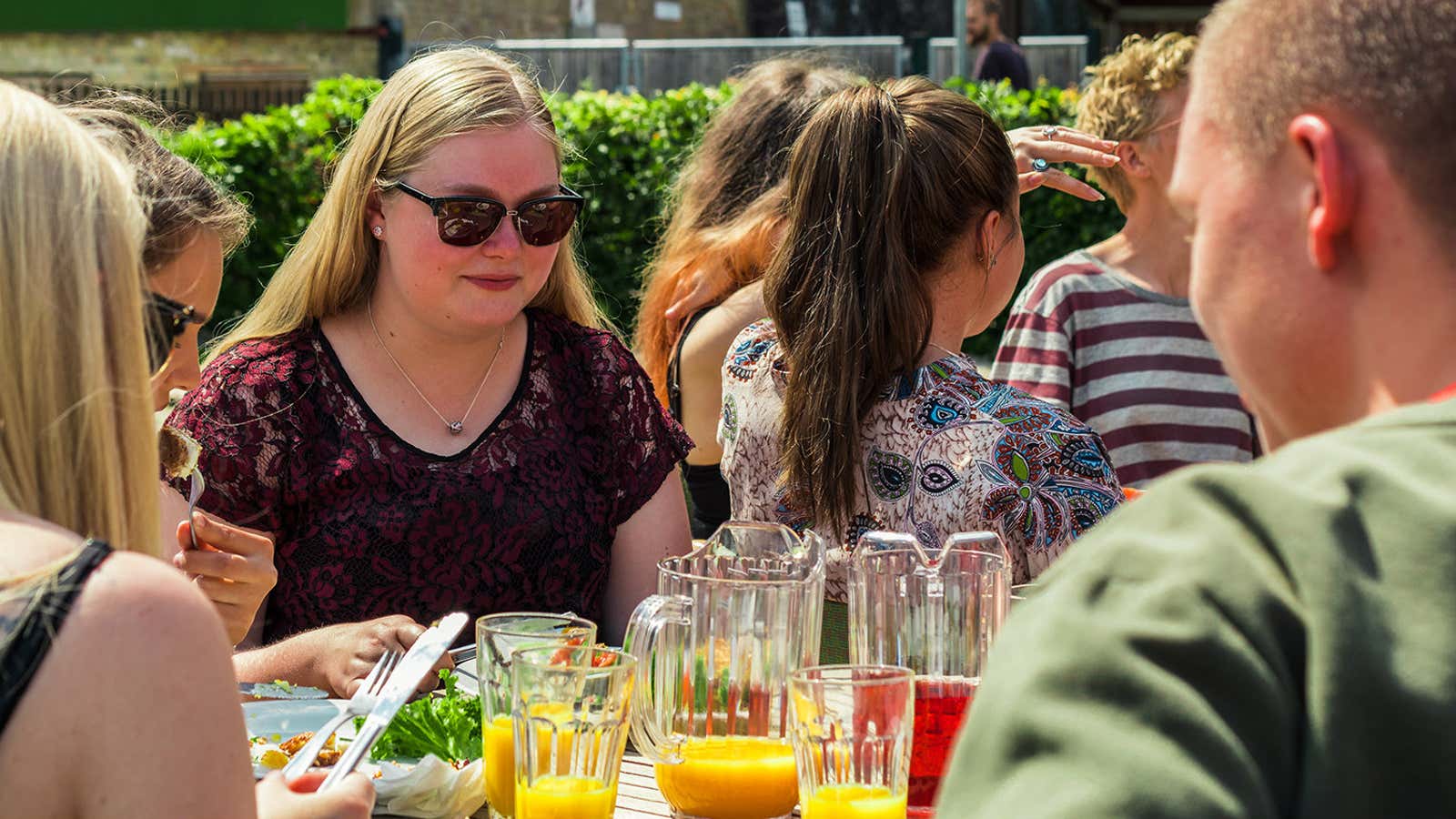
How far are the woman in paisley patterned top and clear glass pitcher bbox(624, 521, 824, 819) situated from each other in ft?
2.35

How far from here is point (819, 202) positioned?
8.11 feet

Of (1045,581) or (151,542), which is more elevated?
(1045,581)

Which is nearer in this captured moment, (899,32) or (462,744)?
(462,744)

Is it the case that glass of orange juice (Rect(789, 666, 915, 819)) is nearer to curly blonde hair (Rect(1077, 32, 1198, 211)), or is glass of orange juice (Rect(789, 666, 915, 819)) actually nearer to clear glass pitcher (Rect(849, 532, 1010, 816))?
clear glass pitcher (Rect(849, 532, 1010, 816))

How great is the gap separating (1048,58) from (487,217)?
13674 mm

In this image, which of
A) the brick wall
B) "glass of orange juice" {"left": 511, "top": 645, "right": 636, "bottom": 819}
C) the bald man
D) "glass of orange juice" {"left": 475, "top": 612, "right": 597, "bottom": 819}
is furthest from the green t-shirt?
the brick wall

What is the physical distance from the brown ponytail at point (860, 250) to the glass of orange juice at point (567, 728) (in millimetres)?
938

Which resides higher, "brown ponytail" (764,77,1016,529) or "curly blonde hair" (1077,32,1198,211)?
"curly blonde hair" (1077,32,1198,211)

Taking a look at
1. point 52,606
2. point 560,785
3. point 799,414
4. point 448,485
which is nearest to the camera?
point 52,606

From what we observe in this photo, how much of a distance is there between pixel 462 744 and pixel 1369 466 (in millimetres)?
1220

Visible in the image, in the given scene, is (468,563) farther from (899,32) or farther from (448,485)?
(899,32)

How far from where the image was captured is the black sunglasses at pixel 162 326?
1.48m

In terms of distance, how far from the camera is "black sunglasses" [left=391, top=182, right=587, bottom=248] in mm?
2621

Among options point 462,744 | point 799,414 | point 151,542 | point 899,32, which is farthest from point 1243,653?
point 899,32
